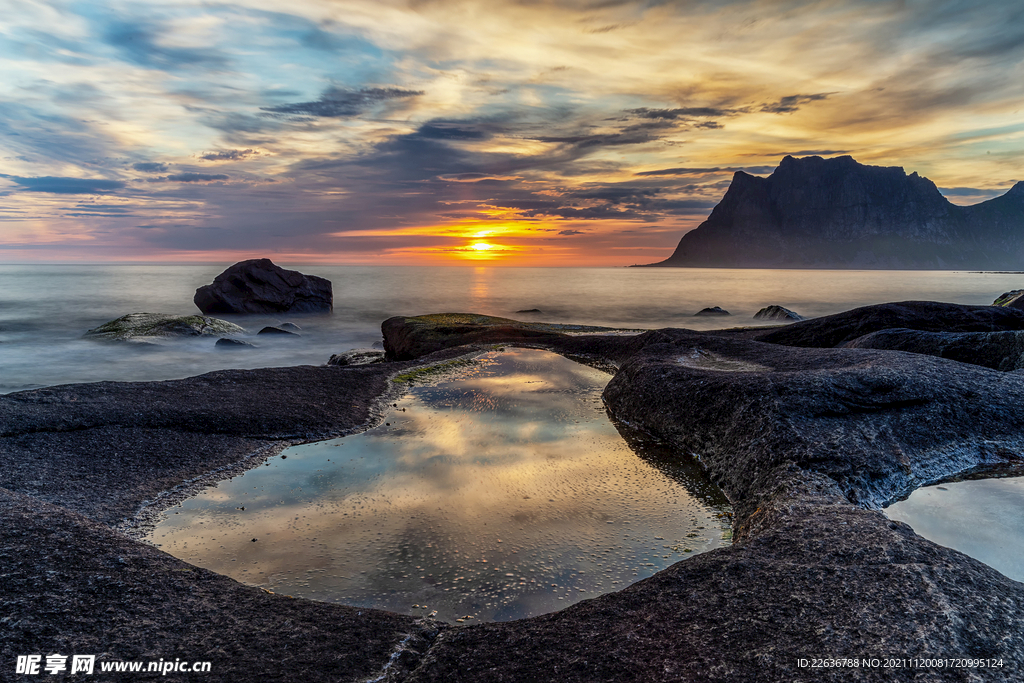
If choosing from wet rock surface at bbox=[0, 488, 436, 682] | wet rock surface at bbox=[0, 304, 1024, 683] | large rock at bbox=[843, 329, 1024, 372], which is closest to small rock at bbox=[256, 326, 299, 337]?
wet rock surface at bbox=[0, 304, 1024, 683]

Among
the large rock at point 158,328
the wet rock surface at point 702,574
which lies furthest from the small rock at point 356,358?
the wet rock surface at point 702,574

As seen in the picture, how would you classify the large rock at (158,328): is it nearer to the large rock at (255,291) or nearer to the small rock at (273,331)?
the small rock at (273,331)

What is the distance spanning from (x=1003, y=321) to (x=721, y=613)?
89.2 ft

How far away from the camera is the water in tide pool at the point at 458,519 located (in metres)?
7.60

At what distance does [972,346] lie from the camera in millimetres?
18922

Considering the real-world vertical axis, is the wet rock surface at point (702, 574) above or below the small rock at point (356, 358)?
above

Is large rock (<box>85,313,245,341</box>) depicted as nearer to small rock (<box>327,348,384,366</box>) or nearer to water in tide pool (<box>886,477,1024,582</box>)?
small rock (<box>327,348,384,366</box>)

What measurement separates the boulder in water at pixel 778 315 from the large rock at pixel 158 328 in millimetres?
53068

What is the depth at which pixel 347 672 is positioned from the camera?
5539 millimetres

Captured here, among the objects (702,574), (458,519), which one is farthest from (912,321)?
(458,519)

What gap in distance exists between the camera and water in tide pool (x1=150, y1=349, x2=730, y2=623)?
24.9 ft

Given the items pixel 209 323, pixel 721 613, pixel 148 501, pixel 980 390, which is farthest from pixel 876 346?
pixel 209 323

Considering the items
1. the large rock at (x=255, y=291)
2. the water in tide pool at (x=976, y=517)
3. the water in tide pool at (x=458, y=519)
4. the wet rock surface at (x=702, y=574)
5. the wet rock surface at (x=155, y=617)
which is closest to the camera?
the wet rock surface at (x=702, y=574)

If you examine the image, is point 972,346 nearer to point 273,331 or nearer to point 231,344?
point 231,344
